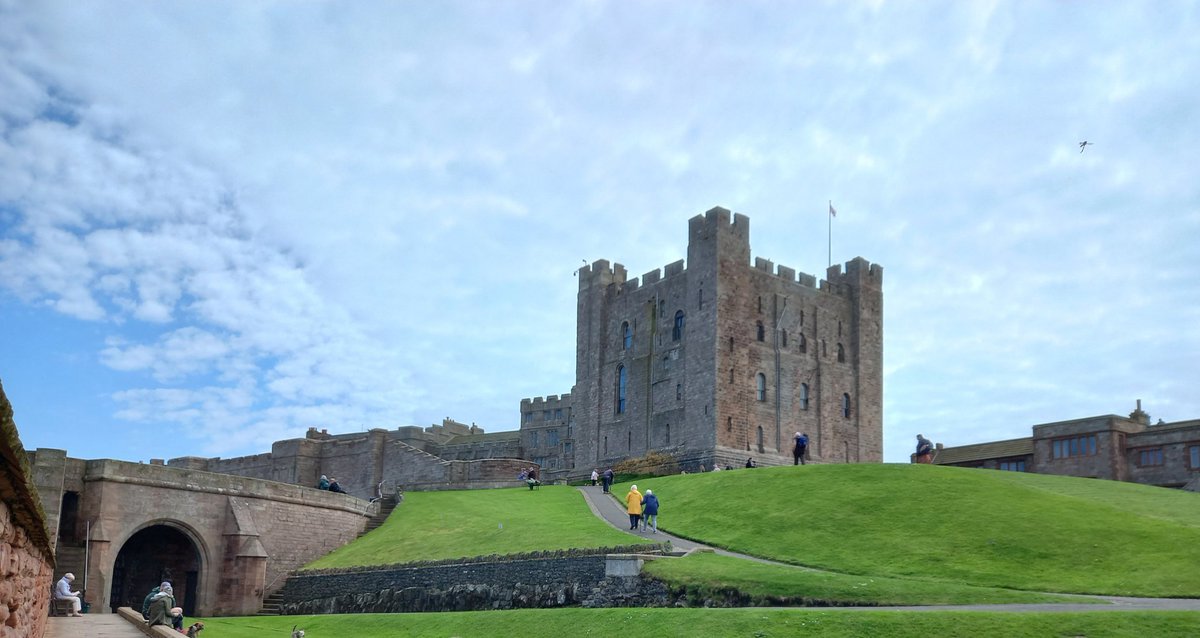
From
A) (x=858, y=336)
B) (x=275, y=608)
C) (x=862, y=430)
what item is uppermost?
(x=858, y=336)

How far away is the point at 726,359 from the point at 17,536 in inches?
2042

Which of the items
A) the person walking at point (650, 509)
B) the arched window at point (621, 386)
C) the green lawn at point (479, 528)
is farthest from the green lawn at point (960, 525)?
the arched window at point (621, 386)

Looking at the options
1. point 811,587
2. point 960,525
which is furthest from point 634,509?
point 811,587

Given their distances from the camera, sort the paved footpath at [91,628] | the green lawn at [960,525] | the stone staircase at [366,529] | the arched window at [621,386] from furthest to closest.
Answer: the arched window at [621,386]
the stone staircase at [366,529]
the green lawn at [960,525]
the paved footpath at [91,628]

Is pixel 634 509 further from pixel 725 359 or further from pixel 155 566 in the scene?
pixel 725 359

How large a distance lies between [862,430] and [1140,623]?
158 feet

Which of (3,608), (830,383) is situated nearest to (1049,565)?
(3,608)

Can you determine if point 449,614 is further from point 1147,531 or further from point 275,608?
point 1147,531

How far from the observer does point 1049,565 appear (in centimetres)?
2495

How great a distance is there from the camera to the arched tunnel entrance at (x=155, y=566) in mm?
42281

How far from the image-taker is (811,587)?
23531 millimetres

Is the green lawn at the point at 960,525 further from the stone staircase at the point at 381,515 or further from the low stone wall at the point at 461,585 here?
the stone staircase at the point at 381,515

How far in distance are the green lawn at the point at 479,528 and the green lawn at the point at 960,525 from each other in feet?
11.8

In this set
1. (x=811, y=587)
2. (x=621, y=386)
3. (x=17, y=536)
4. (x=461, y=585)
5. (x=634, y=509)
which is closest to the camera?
(x=17, y=536)
